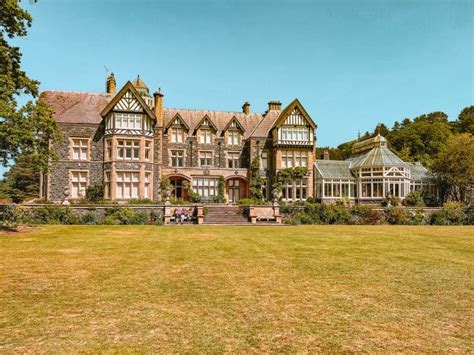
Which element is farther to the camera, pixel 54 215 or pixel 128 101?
pixel 128 101

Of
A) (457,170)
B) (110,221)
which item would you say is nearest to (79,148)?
(110,221)

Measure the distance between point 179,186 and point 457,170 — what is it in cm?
2465

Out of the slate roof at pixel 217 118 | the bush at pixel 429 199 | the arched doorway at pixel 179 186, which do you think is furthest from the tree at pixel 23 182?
the bush at pixel 429 199

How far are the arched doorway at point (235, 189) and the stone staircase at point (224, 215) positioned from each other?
6.71m

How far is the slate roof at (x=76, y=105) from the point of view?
31.5 meters

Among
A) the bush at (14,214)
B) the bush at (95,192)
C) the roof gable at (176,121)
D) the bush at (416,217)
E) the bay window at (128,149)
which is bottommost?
the bush at (416,217)

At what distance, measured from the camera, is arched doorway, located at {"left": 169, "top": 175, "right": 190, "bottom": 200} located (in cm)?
3359

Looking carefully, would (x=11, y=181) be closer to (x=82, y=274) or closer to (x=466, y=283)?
(x=82, y=274)

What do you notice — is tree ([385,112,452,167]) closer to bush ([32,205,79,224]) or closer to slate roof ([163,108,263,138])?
slate roof ([163,108,263,138])

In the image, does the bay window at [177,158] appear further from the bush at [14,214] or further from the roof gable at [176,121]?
the bush at [14,214]

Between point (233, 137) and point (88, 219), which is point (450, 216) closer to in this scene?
point (233, 137)

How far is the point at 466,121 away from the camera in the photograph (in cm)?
6275

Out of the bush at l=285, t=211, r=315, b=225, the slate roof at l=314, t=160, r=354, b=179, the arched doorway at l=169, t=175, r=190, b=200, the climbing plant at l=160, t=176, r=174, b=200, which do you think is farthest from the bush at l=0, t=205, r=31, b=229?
the slate roof at l=314, t=160, r=354, b=179

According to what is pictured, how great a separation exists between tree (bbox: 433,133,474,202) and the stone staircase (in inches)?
798
